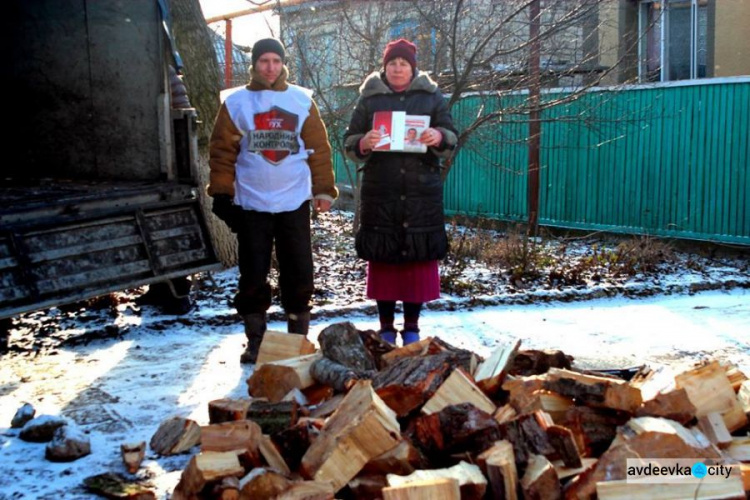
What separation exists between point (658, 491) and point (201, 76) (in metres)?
6.30

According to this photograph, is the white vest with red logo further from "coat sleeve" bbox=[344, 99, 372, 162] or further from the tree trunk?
the tree trunk

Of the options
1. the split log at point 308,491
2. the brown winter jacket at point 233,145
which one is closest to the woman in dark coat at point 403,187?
the brown winter jacket at point 233,145

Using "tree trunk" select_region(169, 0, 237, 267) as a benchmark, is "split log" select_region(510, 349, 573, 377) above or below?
below

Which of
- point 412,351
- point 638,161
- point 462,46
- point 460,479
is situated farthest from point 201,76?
point 460,479

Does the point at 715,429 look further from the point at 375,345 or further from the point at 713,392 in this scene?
the point at 375,345

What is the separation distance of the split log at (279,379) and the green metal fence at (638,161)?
5380 millimetres

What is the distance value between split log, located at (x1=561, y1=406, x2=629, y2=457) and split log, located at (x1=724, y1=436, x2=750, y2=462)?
38 centimetres

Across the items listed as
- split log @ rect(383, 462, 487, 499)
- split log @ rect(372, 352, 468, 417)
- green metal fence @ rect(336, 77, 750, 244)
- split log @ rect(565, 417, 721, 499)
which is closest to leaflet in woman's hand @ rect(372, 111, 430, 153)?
split log @ rect(372, 352, 468, 417)

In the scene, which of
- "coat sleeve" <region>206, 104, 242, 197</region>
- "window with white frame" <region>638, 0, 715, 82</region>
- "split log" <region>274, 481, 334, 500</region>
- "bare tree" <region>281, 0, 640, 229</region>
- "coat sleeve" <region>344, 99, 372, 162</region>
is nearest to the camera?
"split log" <region>274, 481, 334, 500</region>

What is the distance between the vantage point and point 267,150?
5.06 meters

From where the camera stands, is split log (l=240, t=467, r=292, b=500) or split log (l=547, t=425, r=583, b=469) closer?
split log (l=240, t=467, r=292, b=500)

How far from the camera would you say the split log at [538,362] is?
13.8ft

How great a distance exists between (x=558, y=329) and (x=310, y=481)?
3590 mm

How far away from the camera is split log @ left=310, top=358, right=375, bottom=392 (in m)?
3.95
